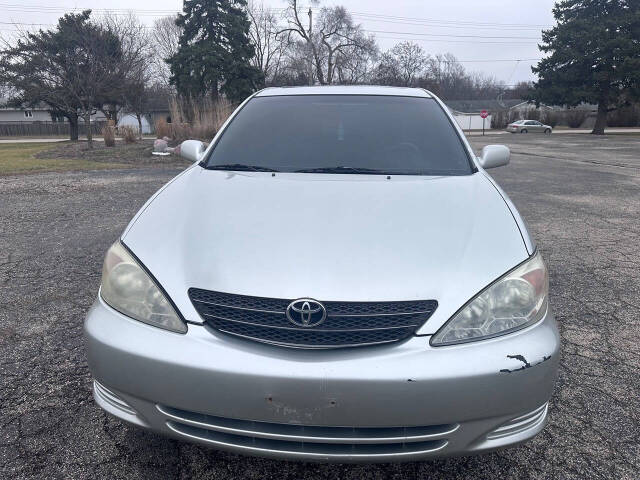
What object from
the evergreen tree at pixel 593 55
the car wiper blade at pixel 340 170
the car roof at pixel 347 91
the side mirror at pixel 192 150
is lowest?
the car wiper blade at pixel 340 170

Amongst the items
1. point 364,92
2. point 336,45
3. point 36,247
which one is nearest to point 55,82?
point 36,247

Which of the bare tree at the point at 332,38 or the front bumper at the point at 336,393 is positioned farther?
the bare tree at the point at 332,38

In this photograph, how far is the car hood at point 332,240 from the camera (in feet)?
4.97

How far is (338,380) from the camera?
1376 mm

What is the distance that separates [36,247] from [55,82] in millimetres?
16614

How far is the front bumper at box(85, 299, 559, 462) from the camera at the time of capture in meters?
1.38

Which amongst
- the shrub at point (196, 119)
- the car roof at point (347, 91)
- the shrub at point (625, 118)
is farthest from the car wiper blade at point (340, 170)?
the shrub at point (625, 118)

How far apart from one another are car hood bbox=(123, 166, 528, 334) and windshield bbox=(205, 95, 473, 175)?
0.93ft

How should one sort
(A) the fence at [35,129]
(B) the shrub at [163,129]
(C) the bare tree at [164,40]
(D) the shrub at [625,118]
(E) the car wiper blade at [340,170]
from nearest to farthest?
(E) the car wiper blade at [340,170] < (B) the shrub at [163,129] < (D) the shrub at [625,118] < (A) the fence at [35,129] < (C) the bare tree at [164,40]

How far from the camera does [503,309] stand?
5.10 ft

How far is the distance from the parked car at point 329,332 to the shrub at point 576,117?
51.9 meters

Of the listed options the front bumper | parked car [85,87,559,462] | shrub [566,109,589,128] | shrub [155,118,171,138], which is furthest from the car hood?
shrub [566,109,589,128]

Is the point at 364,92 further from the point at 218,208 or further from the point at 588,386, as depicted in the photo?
the point at 588,386

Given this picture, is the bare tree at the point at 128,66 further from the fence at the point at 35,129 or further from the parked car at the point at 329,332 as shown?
the parked car at the point at 329,332
